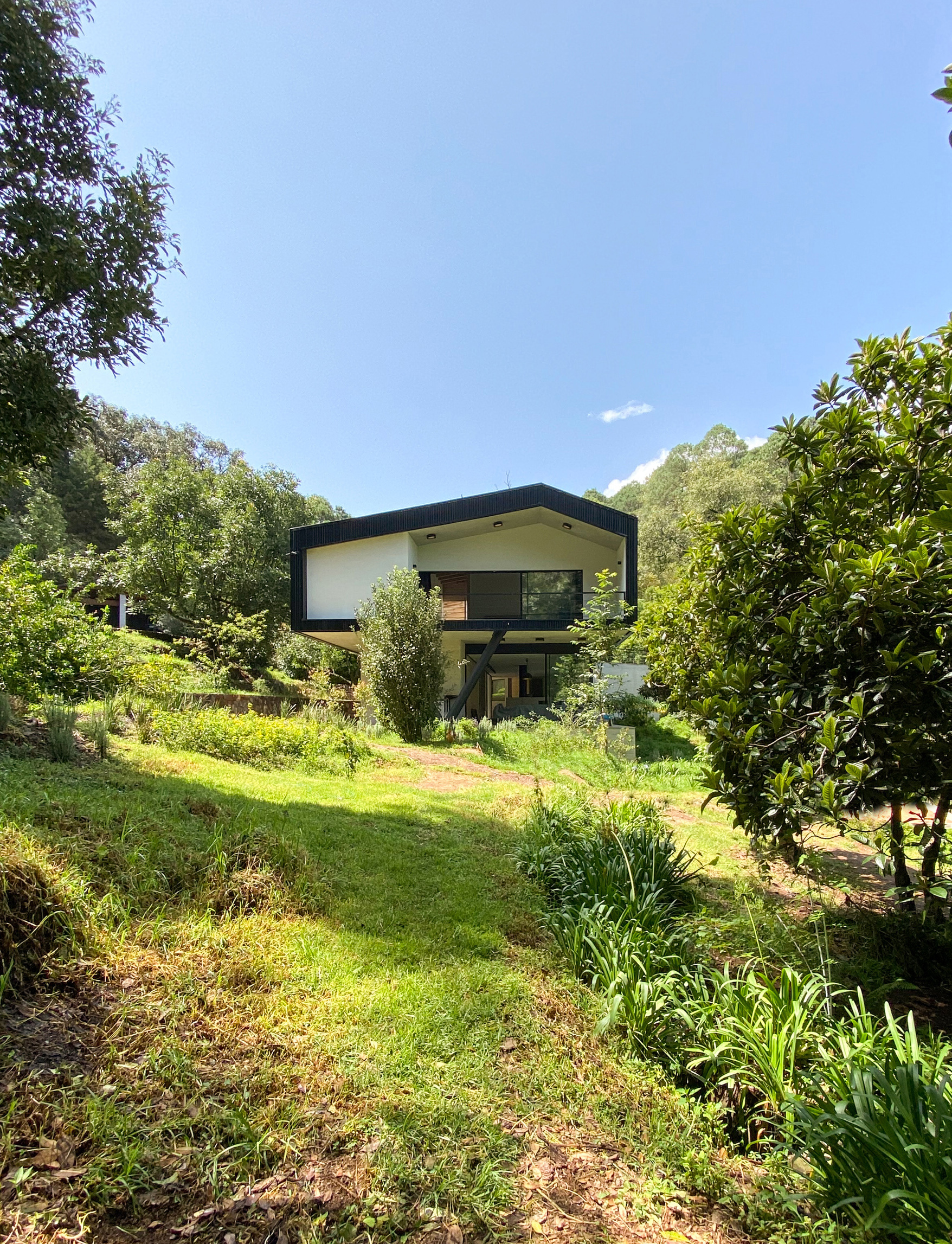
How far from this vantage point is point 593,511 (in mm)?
14797

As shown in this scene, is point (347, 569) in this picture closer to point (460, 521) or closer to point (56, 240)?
point (460, 521)

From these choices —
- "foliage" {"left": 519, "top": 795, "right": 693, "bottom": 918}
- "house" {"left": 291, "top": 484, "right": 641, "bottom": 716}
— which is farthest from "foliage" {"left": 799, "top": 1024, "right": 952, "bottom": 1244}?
"house" {"left": 291, "top": 484, "right": 641, "bottom": 716}

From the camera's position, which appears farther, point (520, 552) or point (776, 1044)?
point (520, 552)

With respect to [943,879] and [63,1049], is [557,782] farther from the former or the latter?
[63,1049]

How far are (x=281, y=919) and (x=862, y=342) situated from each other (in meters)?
5.44

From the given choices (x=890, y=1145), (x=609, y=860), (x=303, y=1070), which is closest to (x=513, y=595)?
(x=609, y=860)

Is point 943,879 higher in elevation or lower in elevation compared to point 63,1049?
higher

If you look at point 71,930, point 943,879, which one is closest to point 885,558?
point 943,879

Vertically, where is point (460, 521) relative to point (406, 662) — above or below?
above

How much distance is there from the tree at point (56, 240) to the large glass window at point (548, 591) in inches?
517

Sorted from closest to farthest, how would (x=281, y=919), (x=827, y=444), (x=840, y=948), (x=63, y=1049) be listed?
(x=63, y=1049), (x=281, y=919), (x=827, y=444), (x=840, y=948)

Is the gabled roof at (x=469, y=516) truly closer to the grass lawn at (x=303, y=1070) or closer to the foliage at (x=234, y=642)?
the foliage at (x=234, y=642)

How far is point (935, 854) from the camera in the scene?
3086mm

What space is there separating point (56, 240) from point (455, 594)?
14066 millimetres
